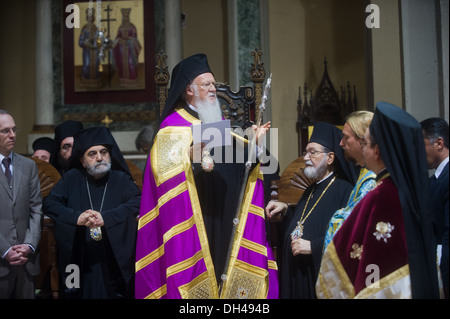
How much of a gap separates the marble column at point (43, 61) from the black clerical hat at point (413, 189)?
839cm

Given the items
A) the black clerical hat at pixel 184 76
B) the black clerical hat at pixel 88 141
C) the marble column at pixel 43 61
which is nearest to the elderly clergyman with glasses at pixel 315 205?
the black clerical hat at pixel 184 76

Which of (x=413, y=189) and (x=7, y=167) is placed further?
(x=7, y=167)

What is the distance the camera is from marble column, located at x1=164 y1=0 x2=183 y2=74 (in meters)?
10.2

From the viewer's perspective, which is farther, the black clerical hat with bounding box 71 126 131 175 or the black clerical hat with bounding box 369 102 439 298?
the black clerical hat with bounding box 71 126 131 175

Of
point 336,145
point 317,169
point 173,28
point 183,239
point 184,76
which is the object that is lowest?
point 183,239

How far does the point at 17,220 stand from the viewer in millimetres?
4688

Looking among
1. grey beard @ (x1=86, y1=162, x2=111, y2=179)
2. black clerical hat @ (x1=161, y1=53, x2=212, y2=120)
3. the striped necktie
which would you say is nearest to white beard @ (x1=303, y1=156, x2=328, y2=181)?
black clerical hat @ (x1=161, y1=53, x2=212, y2=120)

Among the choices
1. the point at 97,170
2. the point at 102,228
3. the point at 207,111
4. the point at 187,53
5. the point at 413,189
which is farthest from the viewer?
the point at 187,53

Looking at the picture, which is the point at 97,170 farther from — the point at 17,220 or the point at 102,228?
the point at 17,220

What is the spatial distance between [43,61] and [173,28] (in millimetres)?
2432

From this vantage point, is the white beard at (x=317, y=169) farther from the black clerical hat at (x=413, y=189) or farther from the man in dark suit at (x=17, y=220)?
the man in dark suit at (x=17, y=220)

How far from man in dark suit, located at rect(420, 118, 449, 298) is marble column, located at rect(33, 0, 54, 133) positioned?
25.7 ft

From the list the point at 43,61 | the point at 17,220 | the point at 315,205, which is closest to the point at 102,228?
the point at 17,220

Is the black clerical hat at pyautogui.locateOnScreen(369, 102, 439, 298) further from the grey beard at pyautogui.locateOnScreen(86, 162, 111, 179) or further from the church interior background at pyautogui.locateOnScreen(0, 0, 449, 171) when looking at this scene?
the church interior background at pyautogui.locateOnScreen(0, 0, 449, 171)
